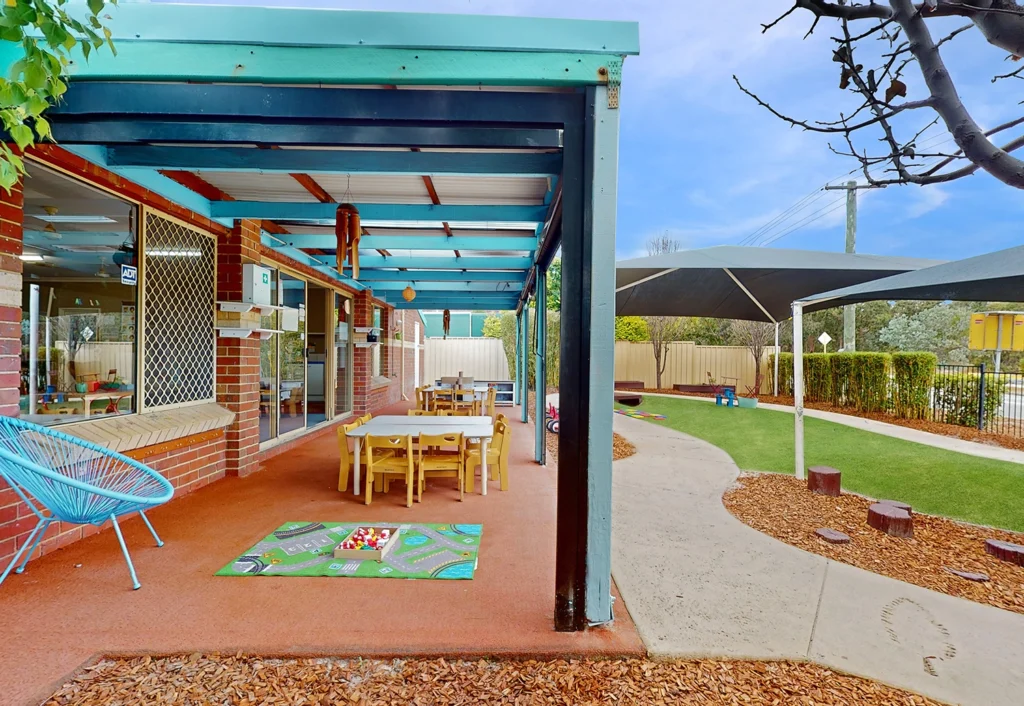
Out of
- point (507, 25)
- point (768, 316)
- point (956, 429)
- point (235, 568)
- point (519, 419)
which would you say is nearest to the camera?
point (507, 25)

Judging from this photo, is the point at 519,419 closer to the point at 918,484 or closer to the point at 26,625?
the point at 918,484

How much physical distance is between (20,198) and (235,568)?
2.59 m

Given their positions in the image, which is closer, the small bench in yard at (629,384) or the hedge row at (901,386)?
the hedge row at (901,386)

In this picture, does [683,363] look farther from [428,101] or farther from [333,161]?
[428,101]

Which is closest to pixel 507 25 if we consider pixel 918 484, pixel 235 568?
pixel 235 568

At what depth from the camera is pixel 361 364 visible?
10039 mm

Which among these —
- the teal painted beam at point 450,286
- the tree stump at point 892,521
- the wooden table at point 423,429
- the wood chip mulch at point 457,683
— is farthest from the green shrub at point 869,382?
the wood chip mulch at point 457,683

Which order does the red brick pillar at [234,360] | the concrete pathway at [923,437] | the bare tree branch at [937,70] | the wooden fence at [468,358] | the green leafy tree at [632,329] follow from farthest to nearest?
the green leafy tree at [632,329] → the wooden fence at [468,358] → the concrete pathway at [923,437] → the red brick pillar at [234,360] → the bare tree branch at [937,70]

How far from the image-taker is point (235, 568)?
307 centimetres

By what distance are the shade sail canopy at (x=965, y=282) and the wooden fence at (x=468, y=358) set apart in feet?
37.8

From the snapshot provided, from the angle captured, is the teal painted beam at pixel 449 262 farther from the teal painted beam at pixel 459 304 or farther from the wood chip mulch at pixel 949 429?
the wood chip mulch at pixel 949 429

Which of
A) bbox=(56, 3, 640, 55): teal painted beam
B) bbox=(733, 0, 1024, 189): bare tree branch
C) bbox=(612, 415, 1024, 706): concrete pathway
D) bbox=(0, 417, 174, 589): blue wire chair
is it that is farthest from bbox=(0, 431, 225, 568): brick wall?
bbox=(733, 0, 1024, 189): bare tree branch

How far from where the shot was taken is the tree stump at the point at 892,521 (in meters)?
3.79

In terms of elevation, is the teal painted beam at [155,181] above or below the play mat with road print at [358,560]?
above
